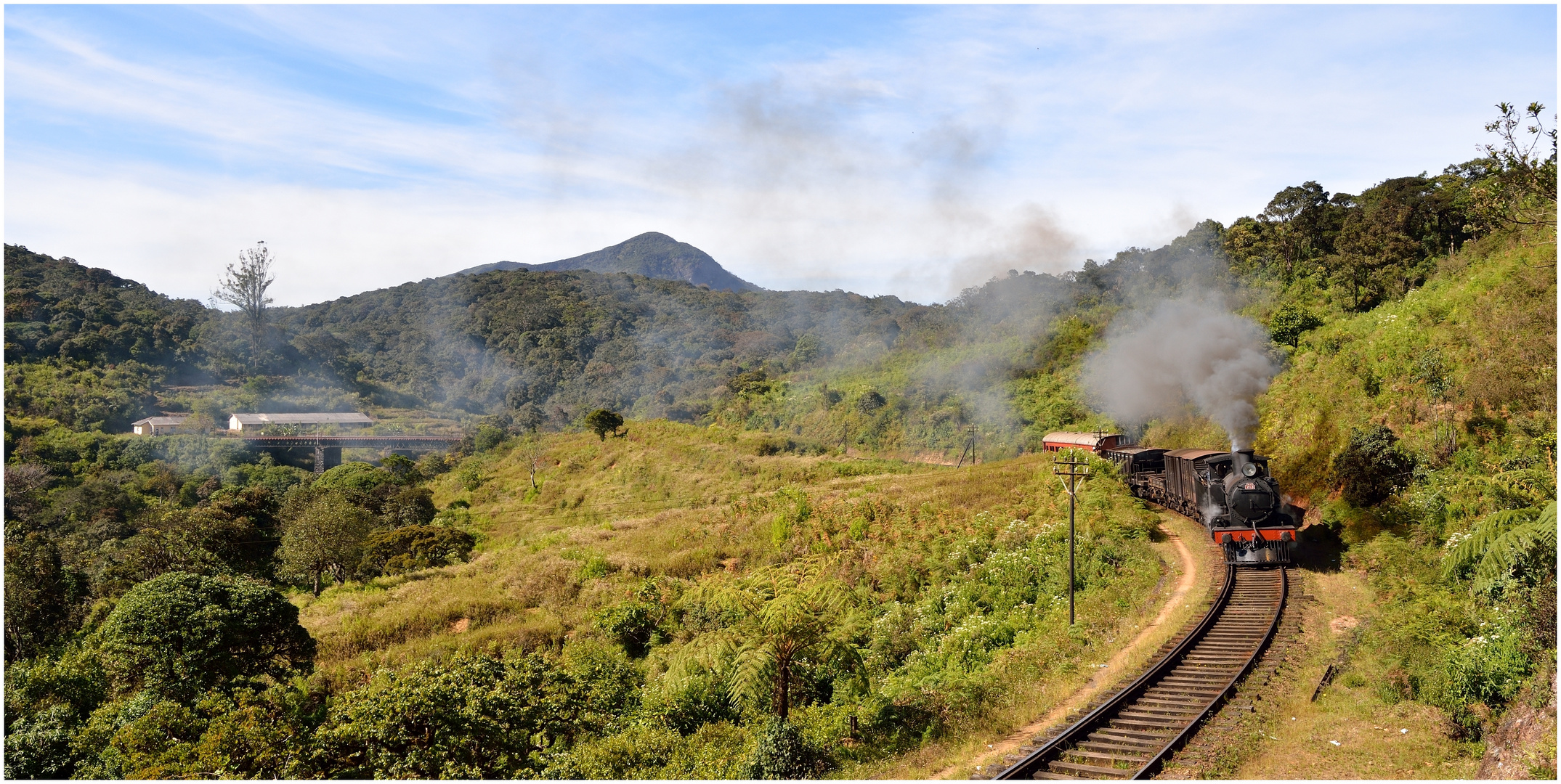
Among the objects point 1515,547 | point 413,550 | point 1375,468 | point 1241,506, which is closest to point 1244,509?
point 1241,506

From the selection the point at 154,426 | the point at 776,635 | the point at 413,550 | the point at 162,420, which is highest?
the point at 162,420

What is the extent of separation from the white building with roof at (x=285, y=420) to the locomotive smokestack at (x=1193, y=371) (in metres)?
72.5

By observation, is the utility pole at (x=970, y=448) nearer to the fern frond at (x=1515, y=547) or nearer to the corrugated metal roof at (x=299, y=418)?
the fern frond at (x=1515, y=547)

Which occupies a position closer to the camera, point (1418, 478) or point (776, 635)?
point (776, 635)

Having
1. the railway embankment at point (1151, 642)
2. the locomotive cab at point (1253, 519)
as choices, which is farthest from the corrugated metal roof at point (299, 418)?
the locomotive cab at point (1253, 519)

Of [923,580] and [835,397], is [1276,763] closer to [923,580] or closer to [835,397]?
[923,580]

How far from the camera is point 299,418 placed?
263 feet

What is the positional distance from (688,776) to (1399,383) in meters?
29.0

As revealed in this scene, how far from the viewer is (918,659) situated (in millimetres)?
18516

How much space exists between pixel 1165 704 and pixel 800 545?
1741 centimetres

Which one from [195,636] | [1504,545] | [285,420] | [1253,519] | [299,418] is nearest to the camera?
[1504,545]

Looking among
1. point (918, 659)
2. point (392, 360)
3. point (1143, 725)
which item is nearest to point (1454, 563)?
point (1143, 725)

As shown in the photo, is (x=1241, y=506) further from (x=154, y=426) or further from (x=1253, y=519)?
(x=154, y=426)

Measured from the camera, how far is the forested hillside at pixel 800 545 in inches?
519
